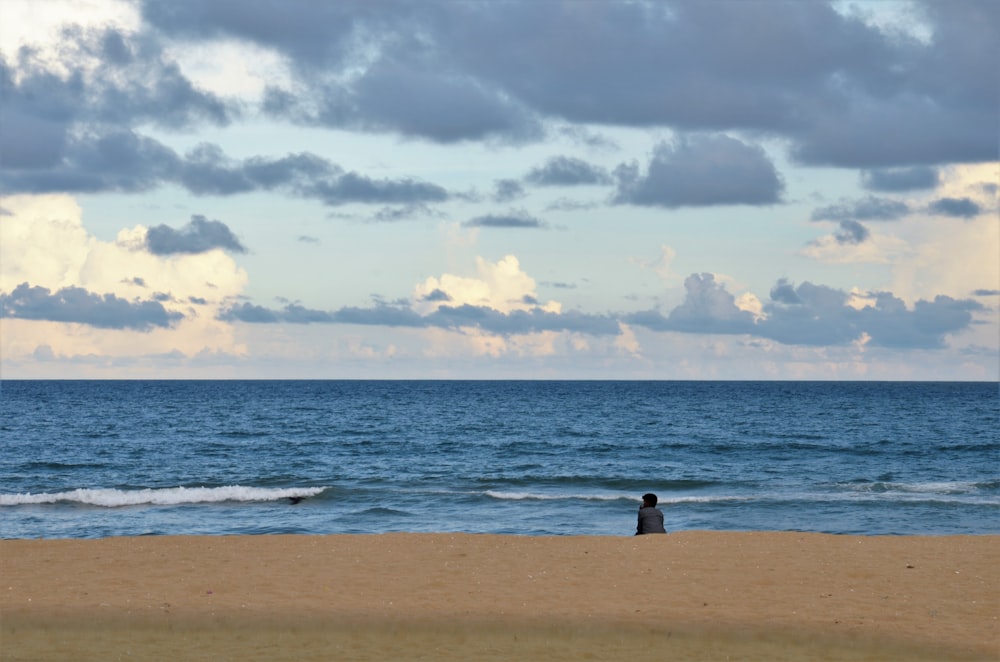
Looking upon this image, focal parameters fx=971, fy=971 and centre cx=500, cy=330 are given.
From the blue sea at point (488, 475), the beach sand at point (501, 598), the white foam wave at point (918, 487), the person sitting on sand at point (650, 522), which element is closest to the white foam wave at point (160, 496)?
the blue sea at point (488, 475)

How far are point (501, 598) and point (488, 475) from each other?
30.9m

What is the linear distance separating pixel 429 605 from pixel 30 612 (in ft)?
20.4

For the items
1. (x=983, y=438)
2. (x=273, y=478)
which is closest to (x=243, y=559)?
(x=273, y=478)

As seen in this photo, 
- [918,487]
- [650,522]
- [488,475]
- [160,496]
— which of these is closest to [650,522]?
[650,522]

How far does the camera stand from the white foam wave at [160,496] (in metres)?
35.5

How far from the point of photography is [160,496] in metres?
37.3

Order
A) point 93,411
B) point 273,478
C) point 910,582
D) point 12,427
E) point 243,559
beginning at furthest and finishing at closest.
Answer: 1. point 93,411
2. point 12,427
3. point 273,478
4. point 243,559
5. point 910,582

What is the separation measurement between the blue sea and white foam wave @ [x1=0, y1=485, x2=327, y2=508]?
8cm

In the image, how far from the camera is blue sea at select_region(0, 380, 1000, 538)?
31.5 meters

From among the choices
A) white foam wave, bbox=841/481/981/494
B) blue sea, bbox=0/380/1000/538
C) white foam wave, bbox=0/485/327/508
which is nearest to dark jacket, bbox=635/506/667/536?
blue sea, bbox=0/380/1000/538

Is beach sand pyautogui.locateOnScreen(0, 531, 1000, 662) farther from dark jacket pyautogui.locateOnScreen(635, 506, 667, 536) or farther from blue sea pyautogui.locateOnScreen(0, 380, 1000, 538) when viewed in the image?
blue sea pyautogui.locateOnScreen(0, 380, 1000, 538)

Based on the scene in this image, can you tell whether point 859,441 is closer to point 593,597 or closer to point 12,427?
point 593,597

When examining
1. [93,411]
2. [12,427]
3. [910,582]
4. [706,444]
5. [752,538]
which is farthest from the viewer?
[93,411]

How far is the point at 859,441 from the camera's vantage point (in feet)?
223
